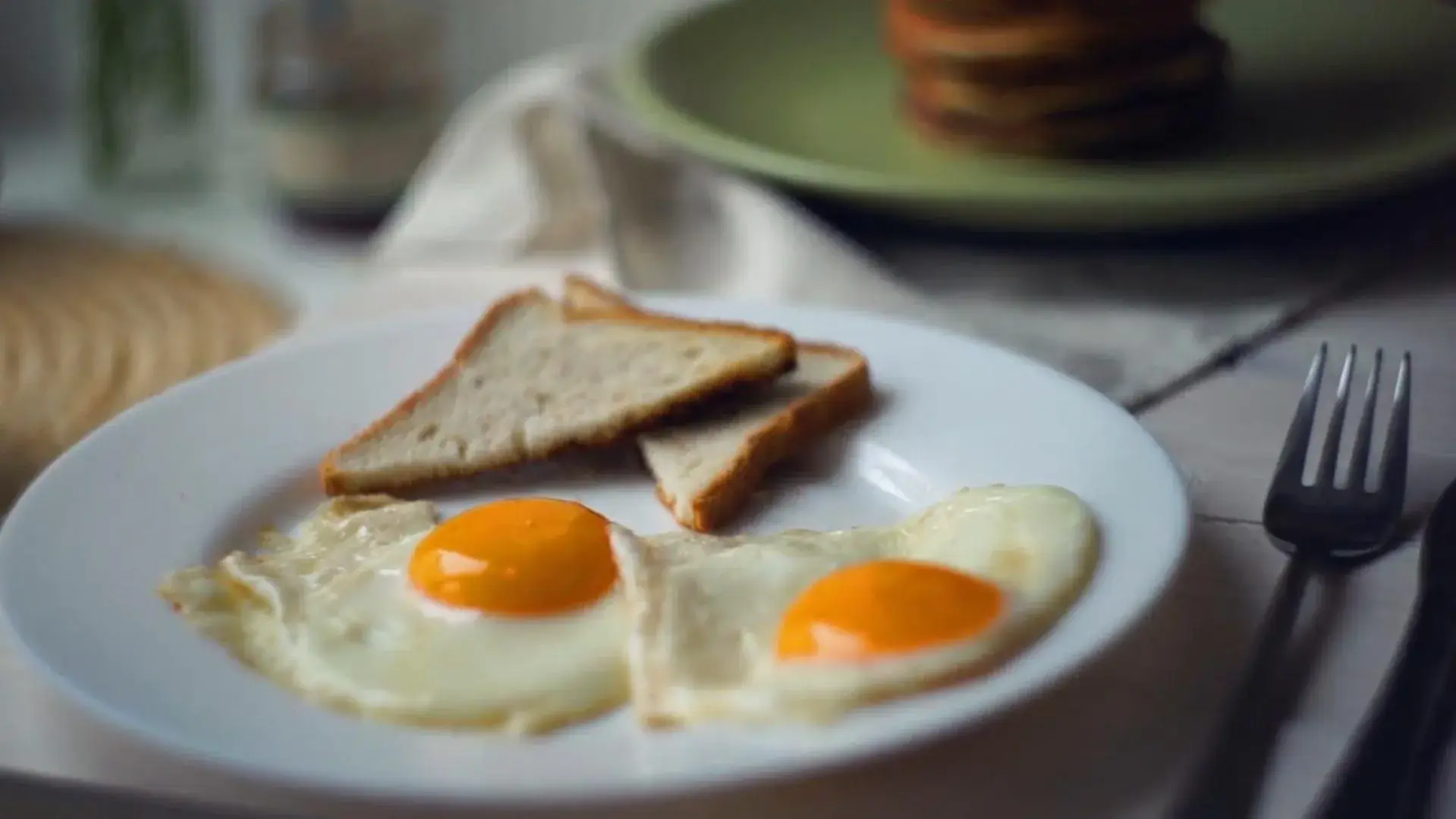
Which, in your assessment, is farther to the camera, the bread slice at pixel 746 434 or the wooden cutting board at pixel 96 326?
the wooden cutting board at pixel 96 326

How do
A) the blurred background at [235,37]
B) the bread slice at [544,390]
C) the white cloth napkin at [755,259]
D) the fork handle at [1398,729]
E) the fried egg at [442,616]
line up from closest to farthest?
the fork handle at [1398,729]
the fried egg at [442,616]
the bread slice at [544,390]
the white cloth napkin at [755,259]
the blurred background at [235,37]

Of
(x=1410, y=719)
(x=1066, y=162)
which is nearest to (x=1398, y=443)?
(x=1410, y=719)

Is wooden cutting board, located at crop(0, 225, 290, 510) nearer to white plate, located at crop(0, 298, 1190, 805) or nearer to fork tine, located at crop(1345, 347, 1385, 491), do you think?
white plate, located at crop(0, 298, 1190, 805)

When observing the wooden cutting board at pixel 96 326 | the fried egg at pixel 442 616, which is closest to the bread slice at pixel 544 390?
the fried egg at pixel 442 616

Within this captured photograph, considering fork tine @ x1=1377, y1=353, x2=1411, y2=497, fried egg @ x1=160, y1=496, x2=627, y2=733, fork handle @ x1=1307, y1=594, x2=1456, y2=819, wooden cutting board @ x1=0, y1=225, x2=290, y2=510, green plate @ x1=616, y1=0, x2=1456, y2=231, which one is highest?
green plate @ x1=616, y1=0, x2=1456, y2=231

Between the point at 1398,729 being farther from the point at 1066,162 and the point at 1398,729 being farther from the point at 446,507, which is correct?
the point at 1066,162

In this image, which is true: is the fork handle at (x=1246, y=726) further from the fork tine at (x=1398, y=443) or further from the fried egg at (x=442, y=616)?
the fried egg at (x=442, y=616)

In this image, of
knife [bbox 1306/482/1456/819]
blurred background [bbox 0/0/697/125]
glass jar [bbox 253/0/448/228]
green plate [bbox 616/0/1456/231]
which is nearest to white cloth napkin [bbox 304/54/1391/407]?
green plate [bbox 616/0/1456/231]
